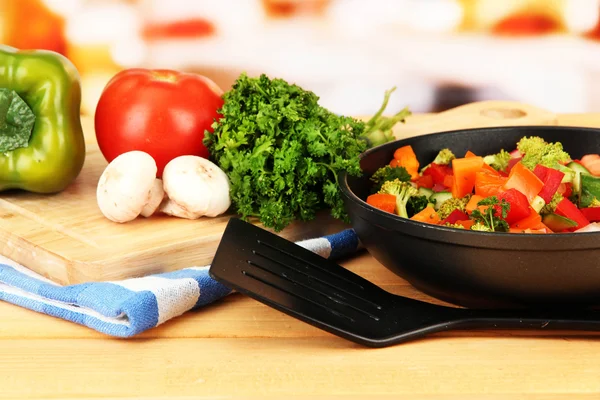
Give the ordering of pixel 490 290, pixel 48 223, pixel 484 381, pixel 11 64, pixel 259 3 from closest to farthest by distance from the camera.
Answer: pixel 484 381
pixel 490 290
pixel 48 223
pixel 11 64
pixel 259 3

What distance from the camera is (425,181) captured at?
1.75 metres

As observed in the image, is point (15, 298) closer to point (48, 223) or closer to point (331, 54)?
point (48, 223)

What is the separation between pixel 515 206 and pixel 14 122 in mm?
1208

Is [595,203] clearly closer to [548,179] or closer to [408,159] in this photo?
[548,179]

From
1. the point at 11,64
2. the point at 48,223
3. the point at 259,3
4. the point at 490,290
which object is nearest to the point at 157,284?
the point at 48,223

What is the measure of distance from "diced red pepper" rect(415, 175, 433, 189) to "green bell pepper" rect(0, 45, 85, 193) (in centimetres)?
85

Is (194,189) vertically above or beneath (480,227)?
beneath

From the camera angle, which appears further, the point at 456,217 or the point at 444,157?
the point at 444,157

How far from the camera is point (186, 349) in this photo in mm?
1335

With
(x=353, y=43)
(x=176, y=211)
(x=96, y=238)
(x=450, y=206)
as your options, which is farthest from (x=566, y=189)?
(x=353, y=43)

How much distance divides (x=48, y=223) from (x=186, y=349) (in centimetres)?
62

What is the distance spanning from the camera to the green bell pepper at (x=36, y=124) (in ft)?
6.47

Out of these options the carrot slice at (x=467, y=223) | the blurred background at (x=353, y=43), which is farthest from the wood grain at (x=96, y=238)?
the blurred background at (x=353, y=43)

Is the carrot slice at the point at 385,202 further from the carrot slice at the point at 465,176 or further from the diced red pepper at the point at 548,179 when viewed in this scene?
the diced red pepper at the point at 548,179
